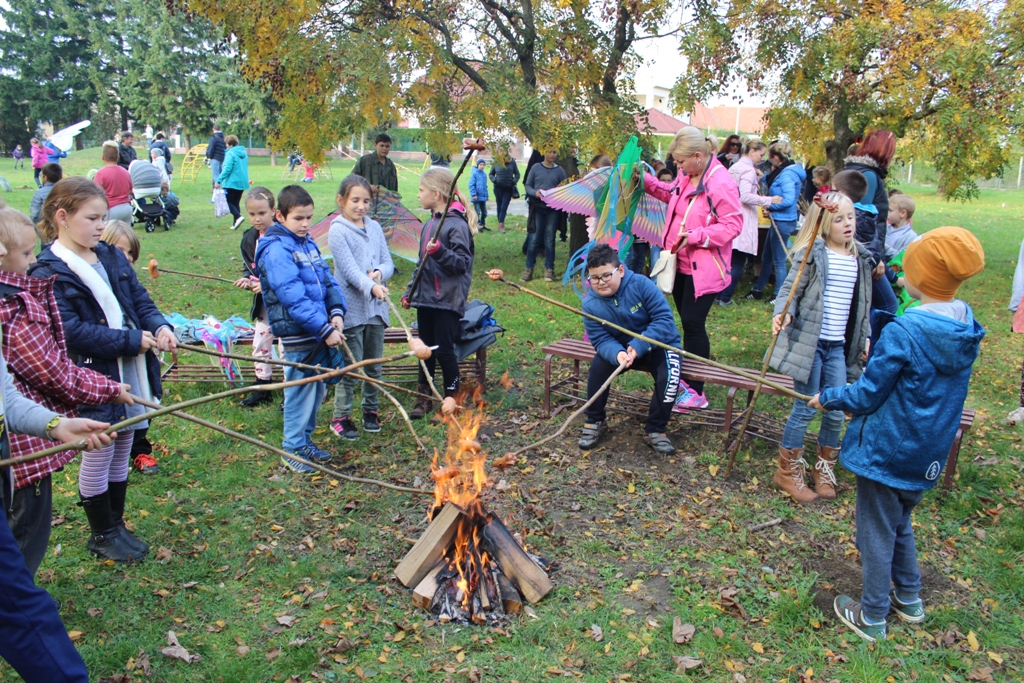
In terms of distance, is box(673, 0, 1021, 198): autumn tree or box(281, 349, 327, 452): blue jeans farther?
box(673, 0, 1021, 198): autumn tree

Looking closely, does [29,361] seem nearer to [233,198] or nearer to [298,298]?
[298,298]

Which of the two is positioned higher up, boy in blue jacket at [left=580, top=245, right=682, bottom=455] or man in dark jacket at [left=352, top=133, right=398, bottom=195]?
man in dark jacket at [left=352, top=133, right=398, bottom=195]

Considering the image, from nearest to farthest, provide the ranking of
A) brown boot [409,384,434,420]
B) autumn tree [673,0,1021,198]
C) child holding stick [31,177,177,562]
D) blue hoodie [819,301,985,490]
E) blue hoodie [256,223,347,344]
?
1. blue hoodie [819,301,985,490]
2. child holding stick [31,177,177,562]
3. blue hoodie [256,223,347,344]
4. brown boot [409,384,434,420]
5. autumn tree [673,0,1021,198]

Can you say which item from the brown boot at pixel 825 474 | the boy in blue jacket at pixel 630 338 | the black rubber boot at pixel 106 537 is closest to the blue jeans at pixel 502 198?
→ the boy in blue jacket at pixel 630 338

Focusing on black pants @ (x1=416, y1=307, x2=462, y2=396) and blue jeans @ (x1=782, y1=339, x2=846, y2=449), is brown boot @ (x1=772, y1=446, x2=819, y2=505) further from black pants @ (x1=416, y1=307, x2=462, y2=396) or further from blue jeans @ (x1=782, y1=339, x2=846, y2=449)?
black pants @ (x1=416, y1=307, x2=462, y2=396)

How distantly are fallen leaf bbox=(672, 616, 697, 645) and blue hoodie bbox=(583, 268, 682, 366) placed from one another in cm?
199

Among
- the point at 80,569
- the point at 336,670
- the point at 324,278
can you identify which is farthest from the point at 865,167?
the point at 80,569

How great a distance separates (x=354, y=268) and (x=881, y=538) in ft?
12.6

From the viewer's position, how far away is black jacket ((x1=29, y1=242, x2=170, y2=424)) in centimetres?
358

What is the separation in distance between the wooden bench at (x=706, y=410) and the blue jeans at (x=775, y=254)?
359 centimetres

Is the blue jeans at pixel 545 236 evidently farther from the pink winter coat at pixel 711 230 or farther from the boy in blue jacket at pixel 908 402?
the boy in blue jacket at pixel 908 402

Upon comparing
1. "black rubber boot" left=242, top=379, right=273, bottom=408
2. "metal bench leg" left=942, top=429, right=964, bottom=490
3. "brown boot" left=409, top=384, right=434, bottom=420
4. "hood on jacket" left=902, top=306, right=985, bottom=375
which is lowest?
"black rubber boot" left=242, top=379, right=273, bottom=408

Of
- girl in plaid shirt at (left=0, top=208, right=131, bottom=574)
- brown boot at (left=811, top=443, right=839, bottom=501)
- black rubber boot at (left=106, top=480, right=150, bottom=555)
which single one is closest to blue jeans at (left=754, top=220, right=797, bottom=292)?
brown boot at (left=811, top=443, right=839, bottom=501)

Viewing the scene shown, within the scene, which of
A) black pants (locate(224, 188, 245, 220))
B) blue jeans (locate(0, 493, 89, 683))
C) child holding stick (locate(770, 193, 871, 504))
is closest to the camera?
blue jeans (locate(0, 493, 89, 683))
